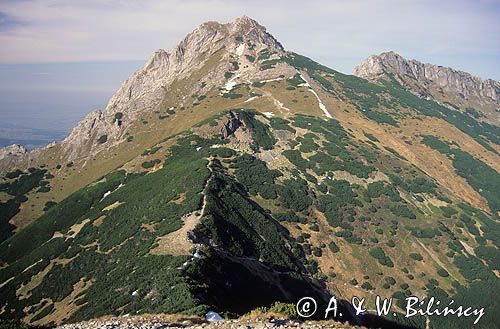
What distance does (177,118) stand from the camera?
434ft

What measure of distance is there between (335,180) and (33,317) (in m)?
64.2

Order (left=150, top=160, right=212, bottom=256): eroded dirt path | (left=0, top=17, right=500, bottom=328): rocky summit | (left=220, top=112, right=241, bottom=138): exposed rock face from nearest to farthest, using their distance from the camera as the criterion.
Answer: (left=0, top=17, right=500, bottom=328): rocky summit
(left=150, top=160, right=212, bottom=256): eroded dirt path
(left=220, top=112, right=241, bottom=138): exposed rock face

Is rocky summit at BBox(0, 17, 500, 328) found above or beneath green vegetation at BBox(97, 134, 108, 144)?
beneath

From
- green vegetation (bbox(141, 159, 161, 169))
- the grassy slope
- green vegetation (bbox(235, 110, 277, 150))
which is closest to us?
the grassy slope

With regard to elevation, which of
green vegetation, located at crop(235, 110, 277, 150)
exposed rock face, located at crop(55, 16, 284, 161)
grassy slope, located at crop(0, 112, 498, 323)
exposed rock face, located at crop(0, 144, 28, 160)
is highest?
exposed rock face, located at crop(55, 16, 284, 161)

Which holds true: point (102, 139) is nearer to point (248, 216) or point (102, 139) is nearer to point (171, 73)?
point (171, 73)

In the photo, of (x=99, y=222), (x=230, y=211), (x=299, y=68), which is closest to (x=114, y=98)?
(x=299, y=68)

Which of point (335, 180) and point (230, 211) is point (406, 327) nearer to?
point (230, 211)

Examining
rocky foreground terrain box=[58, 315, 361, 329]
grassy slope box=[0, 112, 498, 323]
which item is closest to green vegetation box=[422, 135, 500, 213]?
grassy slope box=[0, 112, 498, 323]

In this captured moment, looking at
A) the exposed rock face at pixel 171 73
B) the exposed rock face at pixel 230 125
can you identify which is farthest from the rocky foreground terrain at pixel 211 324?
the exposed rock face at pixel 171 73

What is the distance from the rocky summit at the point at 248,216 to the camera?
1784 inches

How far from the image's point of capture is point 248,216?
6694 cm

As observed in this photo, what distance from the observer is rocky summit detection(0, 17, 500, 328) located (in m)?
45.3

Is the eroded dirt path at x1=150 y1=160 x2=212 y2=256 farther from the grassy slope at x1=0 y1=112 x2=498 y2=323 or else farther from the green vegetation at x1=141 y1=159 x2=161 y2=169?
the green vegetation at x1=141 y1=159 x2=161 y2=169
